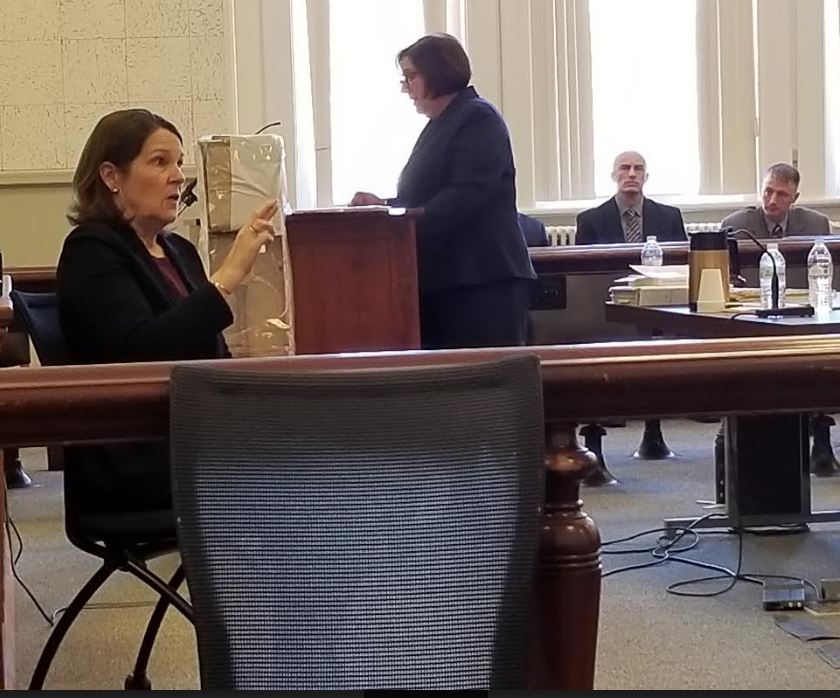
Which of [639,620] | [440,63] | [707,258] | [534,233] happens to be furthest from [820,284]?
[534,233]

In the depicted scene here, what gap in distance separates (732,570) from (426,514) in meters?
2.76

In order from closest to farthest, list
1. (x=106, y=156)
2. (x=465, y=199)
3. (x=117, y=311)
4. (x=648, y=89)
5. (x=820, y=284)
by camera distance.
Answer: (x=117, y=311), (x=106, y=156), (x=820, y=284), (x=465, y=199), (x=648, y=89)

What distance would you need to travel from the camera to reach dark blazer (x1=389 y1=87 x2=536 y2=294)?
156 inches

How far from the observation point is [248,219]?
3.17 m

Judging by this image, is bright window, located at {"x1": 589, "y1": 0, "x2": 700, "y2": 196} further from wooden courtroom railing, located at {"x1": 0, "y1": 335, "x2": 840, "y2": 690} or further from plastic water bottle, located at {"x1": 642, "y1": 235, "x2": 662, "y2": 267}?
wooden courtroom railing, located at {"x1": 0, "y1": 335, "x2": 840, "y2": 690}

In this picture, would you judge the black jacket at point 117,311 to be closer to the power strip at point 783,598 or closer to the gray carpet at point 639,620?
the gray carpet at point 639,620

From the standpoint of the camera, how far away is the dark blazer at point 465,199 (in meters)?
3.96

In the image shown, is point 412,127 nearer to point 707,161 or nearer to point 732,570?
point 707,161

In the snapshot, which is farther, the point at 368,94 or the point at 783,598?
the point at 368,94

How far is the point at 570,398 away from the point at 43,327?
1666mm

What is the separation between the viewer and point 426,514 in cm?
119

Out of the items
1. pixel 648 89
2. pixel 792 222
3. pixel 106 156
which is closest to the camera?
pixel 106 156

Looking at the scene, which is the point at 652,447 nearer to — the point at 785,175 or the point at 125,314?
the point at 785,175

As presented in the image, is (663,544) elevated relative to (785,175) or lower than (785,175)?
lower
